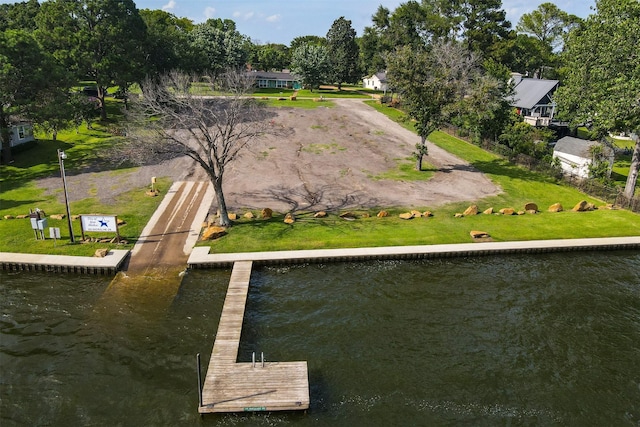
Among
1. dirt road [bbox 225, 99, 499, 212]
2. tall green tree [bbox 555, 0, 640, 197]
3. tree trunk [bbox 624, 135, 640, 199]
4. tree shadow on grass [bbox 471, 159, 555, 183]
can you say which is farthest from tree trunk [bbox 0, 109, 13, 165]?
tree trunk [bbox 624, 135, 640, 199]

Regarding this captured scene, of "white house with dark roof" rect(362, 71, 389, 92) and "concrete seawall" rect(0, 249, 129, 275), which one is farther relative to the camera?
"white house with dark roof" rect(362, 71, 389, 92)

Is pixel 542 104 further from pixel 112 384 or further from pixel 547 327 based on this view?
pixel 112 384

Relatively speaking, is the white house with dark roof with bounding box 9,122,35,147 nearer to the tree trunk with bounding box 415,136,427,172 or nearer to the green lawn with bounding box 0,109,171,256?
the green lawn with bounding box 0,109,171,256

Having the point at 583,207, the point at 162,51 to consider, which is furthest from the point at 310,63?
the point at 583,207

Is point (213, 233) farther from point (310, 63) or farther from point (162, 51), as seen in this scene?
point (310, 63)

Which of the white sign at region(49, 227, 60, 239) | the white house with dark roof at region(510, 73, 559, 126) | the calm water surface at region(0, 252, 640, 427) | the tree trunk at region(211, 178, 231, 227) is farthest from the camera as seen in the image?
the white house with dark roof at region(510, 73, 559, 126)

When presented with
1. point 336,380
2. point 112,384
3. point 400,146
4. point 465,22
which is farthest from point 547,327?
point 465,22

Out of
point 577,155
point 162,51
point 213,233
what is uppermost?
point 162,51
